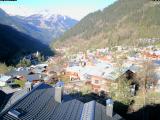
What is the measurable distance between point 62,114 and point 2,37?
160213 millimetres

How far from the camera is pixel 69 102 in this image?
25.3 meters

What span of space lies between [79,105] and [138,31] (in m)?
141

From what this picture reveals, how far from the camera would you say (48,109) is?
2162 centimetres

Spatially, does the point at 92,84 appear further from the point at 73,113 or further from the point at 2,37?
the point at 2,37

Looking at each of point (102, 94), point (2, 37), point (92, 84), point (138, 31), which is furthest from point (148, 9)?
point (102, 94)

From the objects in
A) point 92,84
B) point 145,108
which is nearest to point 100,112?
point 145,108

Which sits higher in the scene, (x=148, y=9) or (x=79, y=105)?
(x=148, y=9)

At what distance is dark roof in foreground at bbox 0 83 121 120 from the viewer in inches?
762

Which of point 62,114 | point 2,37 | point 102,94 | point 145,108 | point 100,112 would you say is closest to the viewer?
point 62,114

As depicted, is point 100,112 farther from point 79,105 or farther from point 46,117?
point 46,117

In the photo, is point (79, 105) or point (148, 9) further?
point (148, 9)

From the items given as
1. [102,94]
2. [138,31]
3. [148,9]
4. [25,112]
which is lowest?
[102,94]

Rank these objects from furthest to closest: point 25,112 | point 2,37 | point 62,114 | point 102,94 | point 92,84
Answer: point 2,37
point 92,84
point 102,94
point 62,114
point 25,112

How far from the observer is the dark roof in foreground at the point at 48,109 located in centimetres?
1936
